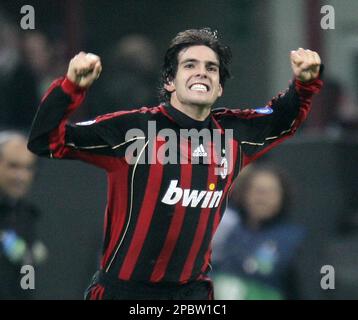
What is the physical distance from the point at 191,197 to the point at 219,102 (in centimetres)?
283

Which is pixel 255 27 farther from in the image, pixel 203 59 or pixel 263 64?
pixel 203 59

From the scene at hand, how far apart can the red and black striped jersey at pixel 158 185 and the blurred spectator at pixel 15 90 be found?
2506 millimetres

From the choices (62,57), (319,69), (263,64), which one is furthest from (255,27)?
(319,69)

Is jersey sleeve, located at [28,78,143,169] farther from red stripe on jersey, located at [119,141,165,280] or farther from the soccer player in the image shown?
red stripe on jersey, located at [119,141,165,280]

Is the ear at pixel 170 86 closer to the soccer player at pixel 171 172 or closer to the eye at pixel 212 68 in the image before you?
the soccer player at pixel 171 172

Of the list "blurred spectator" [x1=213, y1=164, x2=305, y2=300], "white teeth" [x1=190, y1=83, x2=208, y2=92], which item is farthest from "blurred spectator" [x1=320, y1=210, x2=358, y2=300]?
"white teeth" [x1=190, y1=83, x2=208, y2=92]

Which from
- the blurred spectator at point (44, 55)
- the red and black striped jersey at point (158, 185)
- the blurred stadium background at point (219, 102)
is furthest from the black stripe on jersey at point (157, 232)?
the blurred spectator at point (44, 55)

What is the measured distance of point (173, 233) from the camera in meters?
5.47

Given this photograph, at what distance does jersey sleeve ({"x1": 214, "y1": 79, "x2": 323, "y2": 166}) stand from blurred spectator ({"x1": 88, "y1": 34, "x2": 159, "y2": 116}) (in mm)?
2235

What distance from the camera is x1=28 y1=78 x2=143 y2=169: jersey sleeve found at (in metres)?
5.14

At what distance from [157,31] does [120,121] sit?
2.88 m

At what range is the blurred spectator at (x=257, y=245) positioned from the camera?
23.4 ft

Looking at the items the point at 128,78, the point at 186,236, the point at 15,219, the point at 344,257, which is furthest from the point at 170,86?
the point at 344,257

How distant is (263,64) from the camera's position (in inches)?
317
